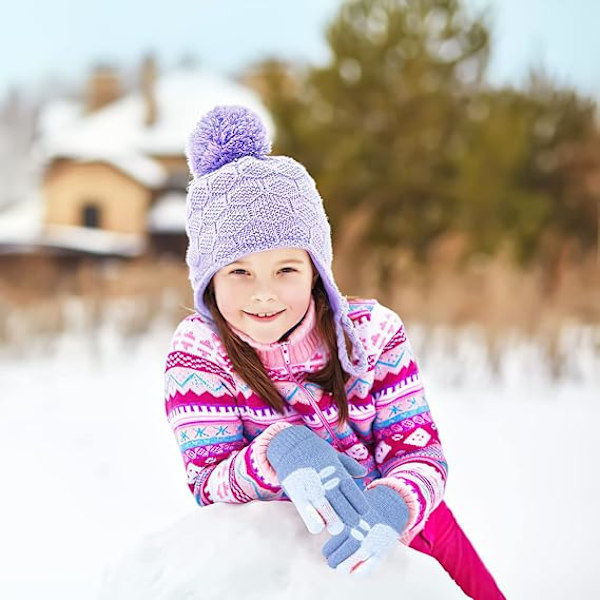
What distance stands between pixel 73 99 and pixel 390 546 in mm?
20725

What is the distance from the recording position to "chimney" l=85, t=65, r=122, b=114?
18344 millimetres

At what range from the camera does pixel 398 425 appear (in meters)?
1.43

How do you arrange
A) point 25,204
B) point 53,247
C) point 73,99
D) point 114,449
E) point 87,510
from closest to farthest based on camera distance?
point 87,510, point 114,449, point 53,247, point 25,204, point 73,99

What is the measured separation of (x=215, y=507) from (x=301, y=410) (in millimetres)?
210

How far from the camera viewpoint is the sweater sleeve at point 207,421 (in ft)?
4.31

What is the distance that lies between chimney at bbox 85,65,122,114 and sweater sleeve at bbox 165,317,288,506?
17.6 meters

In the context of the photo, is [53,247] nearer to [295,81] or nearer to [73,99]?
[295,81]

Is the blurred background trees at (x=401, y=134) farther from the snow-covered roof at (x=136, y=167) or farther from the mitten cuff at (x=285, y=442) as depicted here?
the snow-covered roof at (x=136, y=167)

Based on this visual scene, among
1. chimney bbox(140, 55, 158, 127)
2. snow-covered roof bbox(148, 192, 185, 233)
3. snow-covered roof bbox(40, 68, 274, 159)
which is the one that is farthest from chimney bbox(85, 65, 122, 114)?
snow-covered roof bbox(148, 192, 185, 233)

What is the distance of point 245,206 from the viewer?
4.37 ft

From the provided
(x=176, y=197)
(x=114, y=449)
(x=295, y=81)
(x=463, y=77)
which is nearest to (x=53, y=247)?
(x=176, y=197)

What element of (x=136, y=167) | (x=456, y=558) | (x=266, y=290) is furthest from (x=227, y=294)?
(x=136, y=167)

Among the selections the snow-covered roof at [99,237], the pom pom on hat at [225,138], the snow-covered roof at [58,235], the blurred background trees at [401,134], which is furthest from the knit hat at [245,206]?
the snow-covered roof at [99,237]

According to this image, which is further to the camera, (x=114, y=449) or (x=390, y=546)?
(x=114, y=449)
